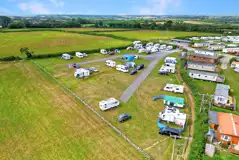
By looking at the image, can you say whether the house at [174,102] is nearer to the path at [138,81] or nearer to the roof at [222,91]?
the path at [138,81]

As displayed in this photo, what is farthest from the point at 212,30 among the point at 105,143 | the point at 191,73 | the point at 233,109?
the point at 105,143

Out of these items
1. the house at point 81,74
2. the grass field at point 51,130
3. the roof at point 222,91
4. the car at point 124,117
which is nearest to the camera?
the grass field at point 51,130

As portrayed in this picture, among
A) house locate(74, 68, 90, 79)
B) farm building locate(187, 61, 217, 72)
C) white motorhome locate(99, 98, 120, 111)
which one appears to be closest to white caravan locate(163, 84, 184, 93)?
white motorhome locate(99, 98, 120, 111)

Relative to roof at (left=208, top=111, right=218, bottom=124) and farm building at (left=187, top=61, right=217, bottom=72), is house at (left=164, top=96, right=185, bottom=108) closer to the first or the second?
roof at (left=208, top=111, right=218, bottom=124)

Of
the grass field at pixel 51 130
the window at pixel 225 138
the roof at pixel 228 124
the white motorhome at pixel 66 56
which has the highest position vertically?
the white motorhome at pixel 66 56

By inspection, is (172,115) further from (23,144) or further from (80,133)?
(23,144)

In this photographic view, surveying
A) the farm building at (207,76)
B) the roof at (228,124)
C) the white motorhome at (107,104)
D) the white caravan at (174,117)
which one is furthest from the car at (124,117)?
the farm building at (207,76)

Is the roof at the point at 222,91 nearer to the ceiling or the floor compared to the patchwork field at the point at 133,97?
nearer to the ceiling
